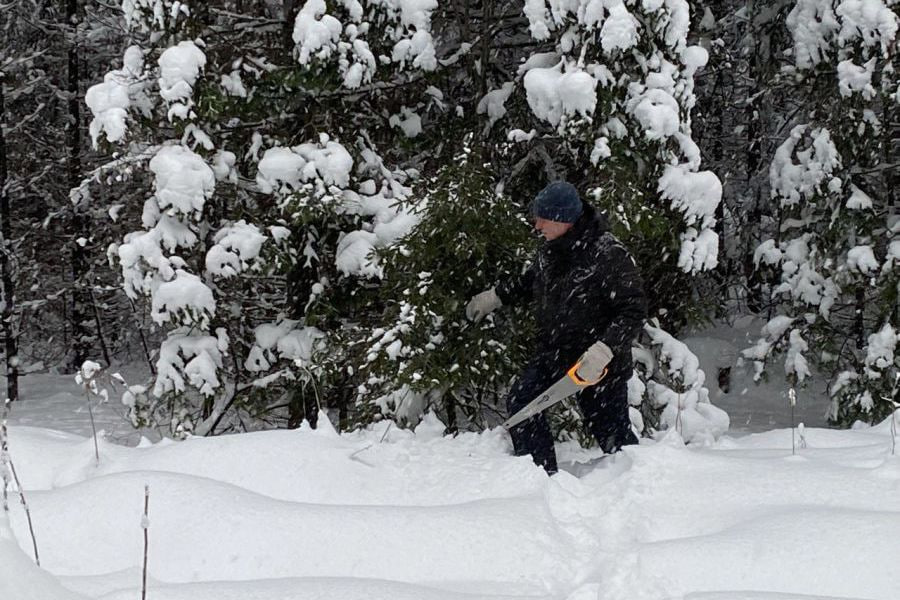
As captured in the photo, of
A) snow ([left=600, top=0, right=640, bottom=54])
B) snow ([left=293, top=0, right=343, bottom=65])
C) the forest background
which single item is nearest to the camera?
the forest background

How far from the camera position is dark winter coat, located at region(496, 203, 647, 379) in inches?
179

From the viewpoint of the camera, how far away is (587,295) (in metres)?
4.64

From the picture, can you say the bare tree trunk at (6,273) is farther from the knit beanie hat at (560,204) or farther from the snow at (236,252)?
the knit beanie hat at (560,204)

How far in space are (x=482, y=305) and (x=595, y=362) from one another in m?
1.26

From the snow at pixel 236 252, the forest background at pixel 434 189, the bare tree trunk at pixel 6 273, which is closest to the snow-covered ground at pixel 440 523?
the forest background at pixel 434 189

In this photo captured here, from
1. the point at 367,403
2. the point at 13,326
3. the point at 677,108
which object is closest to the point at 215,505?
the point at 367,403

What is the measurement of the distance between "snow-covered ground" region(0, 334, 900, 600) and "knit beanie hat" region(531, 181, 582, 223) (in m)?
1.39

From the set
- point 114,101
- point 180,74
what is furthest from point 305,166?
point 114,101

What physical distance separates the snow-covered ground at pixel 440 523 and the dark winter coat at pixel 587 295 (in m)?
0.67

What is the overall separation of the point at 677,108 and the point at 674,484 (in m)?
3.34

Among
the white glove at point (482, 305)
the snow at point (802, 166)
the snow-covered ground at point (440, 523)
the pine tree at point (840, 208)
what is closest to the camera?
the snow-covered ground at point (440, 523)

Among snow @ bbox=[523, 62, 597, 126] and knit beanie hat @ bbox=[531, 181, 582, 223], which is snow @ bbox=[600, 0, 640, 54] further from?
knit beanie hat @ bbox=[531, 181, 582, 223]

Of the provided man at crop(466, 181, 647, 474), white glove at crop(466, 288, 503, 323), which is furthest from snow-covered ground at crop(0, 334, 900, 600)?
white glove at crop(466, 288, 503, 323)

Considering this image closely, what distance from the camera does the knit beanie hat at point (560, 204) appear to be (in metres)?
4.54
